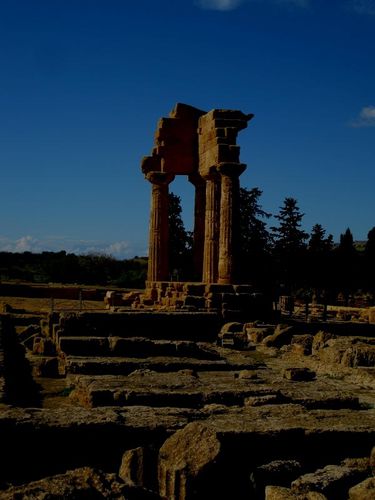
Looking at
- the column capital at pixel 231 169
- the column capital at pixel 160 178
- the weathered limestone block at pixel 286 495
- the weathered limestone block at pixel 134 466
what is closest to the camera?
the weathered limestone block at pixel 286 495

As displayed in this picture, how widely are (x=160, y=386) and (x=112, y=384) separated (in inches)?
21.7

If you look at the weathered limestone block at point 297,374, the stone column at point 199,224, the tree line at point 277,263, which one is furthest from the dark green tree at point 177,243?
the weathered limestone block at point 297,374

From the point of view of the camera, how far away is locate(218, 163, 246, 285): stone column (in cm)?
2125

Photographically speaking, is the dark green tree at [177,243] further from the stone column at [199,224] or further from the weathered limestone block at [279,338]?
the weathered limestone block at [279,338]

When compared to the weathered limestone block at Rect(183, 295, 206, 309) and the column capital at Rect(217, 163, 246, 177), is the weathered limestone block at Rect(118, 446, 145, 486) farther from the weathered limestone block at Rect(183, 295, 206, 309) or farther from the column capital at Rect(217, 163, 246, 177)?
the column capital at Rect(217, 163, 246, 177)

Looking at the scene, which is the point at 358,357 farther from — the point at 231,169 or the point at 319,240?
the point at 319,240

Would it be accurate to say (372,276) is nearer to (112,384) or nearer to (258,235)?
(258,235)

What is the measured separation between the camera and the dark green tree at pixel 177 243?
42.4m

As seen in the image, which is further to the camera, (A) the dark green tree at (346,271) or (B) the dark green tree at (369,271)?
(B) the dark green tree at (369,271)

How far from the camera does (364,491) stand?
426 centimetres

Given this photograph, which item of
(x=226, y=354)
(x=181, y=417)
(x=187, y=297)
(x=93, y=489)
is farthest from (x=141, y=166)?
(x=93, y=489)

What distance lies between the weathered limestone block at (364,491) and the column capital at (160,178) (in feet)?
71.9

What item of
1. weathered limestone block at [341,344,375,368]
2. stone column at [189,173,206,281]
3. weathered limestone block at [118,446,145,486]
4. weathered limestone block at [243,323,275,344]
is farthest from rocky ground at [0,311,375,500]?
stone column at [189,173,206,281]

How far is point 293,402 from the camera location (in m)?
7.02
